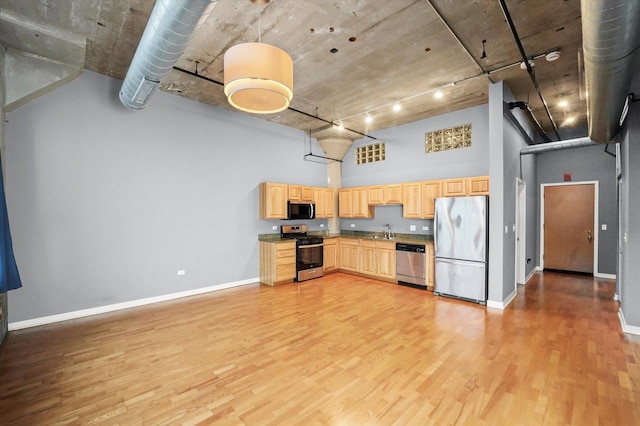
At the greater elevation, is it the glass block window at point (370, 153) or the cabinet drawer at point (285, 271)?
the glass block window at point (370, 153)

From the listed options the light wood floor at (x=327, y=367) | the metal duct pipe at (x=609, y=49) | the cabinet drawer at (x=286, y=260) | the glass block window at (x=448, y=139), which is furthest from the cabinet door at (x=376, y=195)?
the metal duct pipe at (x=609, y=49)

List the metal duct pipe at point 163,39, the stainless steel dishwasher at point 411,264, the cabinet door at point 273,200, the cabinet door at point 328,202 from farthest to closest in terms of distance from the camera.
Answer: the cabinet door at point 328,202 < the cabinet door at point 273,200 < the stainless steel dishwasher at point 411,264 < the metal duct pipe at point 163,39

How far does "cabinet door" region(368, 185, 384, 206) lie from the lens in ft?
21.2

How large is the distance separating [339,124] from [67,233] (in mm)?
5166

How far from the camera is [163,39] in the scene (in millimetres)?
2334

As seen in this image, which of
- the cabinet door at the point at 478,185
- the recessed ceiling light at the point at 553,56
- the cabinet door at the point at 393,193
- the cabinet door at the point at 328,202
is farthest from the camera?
the cabinet door at the point at 328,202

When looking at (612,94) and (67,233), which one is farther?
(67,233)

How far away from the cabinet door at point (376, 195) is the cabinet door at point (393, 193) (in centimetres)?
11

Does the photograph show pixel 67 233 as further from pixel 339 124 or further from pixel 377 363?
pixel 339 124

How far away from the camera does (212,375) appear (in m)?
2.53

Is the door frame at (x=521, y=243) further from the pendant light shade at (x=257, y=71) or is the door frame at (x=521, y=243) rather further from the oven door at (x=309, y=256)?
the pendant light shade at (x=257, y=71)

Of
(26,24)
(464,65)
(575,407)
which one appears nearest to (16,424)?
(26,24)

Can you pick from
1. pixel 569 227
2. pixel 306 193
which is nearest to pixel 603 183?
pixel 569 227

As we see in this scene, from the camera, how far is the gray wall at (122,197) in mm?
3619
